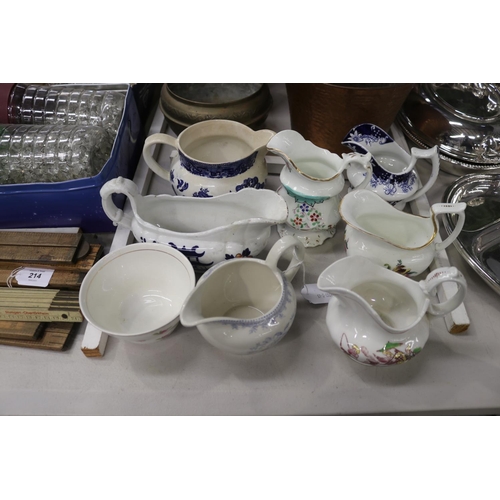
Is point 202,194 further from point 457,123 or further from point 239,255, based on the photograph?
point 457,123

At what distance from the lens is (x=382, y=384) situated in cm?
92

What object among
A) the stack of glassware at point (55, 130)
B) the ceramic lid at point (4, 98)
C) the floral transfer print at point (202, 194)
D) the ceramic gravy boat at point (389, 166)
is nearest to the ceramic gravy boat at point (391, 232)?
the ceramic gravy boat at point (389, 166)

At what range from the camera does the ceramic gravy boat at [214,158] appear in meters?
1.06

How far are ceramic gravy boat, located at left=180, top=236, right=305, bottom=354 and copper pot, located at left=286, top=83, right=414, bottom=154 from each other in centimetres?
50

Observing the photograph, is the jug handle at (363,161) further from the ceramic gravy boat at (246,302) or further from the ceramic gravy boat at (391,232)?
the ceramic gravy boat at (246,302)

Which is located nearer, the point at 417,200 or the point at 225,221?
the point at 225,221

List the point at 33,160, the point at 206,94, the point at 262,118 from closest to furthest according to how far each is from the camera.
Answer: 1. the point at 33,160
2. the point at 262,118
3. the point at 206,94

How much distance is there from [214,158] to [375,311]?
66 centimetres

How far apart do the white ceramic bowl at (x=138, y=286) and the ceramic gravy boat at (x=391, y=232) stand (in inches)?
15.1

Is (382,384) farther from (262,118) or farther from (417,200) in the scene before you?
(262,118)

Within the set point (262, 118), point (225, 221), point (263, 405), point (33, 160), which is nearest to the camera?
point (263, 405)

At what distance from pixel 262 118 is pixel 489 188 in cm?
71

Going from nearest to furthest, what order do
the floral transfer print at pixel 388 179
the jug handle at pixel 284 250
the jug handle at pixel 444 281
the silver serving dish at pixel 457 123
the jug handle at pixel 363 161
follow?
the jug handle at pixel 444 281 → the jug handle at pixel 284 250 → the jug handle at pixel 363 161 → the floral transfer print at pixel 388 179 → the silver serving dish at pixel 457 123

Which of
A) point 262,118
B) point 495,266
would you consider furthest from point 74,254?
point 495,266
